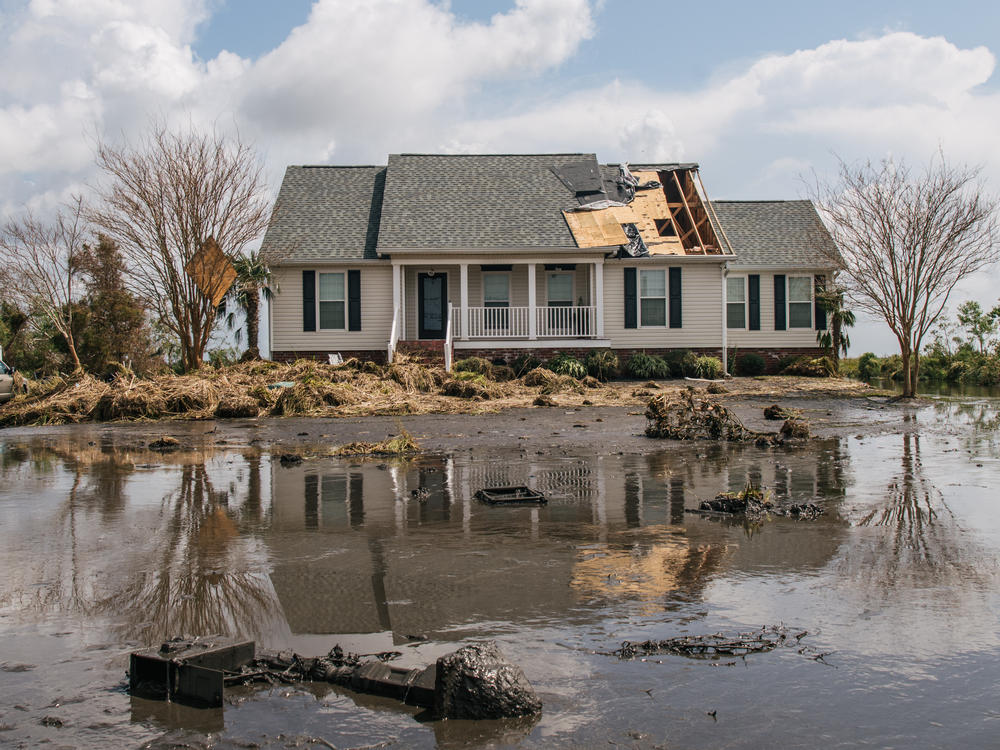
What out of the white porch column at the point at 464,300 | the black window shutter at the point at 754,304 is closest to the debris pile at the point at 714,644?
the white porch column at the point at 464,300

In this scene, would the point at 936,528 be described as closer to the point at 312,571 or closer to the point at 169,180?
the point at 312,571

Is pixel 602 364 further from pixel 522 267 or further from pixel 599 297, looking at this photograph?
pixel 522 267

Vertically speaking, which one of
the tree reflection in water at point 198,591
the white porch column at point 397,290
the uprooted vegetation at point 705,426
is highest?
the white porch column at point 397,290

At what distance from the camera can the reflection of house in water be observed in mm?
5254

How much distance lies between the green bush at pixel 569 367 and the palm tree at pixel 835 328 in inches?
349

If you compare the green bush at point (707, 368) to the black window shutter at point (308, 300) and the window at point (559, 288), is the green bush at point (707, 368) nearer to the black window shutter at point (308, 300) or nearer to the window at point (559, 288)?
the window at point (559, 288)

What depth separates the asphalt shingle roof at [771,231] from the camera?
96.6ft

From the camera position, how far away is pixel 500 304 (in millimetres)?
28234

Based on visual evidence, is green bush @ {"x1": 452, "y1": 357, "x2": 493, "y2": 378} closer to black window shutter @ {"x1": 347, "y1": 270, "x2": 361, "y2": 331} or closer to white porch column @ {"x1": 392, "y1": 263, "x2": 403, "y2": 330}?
white porch column @ {"x1": 392, "y1": 263, "x2": 403, "y2": 330}

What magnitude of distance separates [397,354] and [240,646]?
66.8 feet

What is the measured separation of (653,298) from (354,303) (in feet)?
30.4

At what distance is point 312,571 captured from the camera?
5.95 metres

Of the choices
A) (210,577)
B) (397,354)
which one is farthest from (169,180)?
(210,577)

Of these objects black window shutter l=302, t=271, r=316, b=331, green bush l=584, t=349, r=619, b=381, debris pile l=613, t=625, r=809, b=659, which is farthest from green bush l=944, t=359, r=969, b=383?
debris pile l=613, t=625, r=809, b=659
